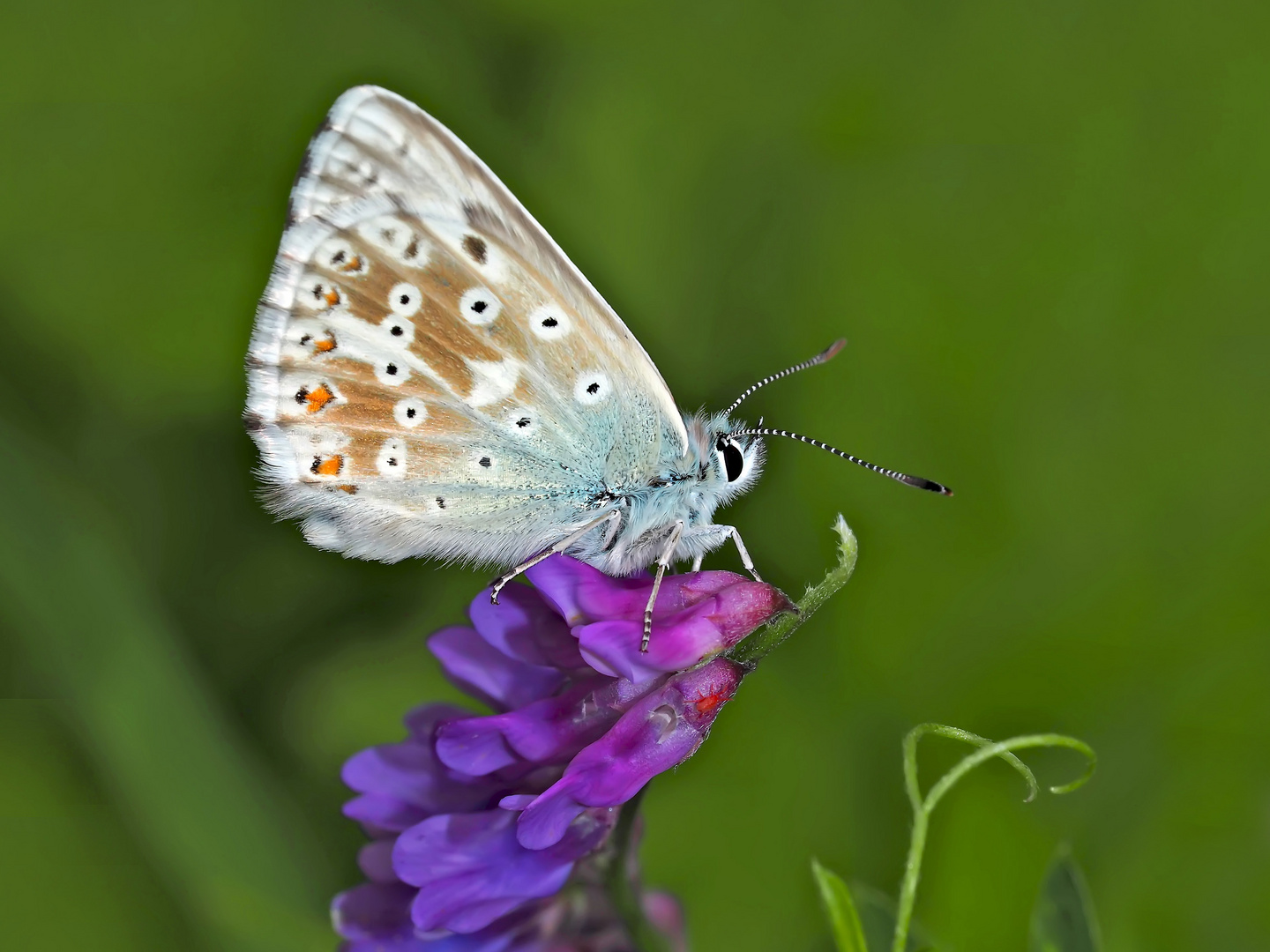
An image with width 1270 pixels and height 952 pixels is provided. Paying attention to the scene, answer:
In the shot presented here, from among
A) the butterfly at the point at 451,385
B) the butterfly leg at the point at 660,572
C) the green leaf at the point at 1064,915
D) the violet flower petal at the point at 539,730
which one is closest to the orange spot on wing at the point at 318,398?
the butterfly at the point at 451,385

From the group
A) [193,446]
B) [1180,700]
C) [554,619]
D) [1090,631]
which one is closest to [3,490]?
[193,446]

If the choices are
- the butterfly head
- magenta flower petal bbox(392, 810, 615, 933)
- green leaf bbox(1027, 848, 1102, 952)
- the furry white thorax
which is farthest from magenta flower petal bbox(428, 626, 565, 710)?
green leaf bbox(1027, 848, 1102, 952)

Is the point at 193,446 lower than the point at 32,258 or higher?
lower

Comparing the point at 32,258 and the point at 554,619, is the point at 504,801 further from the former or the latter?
the point at 32,258

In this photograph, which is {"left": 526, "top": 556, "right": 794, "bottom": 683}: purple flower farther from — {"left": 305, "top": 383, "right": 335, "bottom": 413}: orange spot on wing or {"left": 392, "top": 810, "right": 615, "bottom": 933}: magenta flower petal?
{"left": 305, "top": 383, "right": 335, "bottom": 413}: orange spot on wing

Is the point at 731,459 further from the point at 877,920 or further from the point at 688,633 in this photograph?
the point at 877,920
